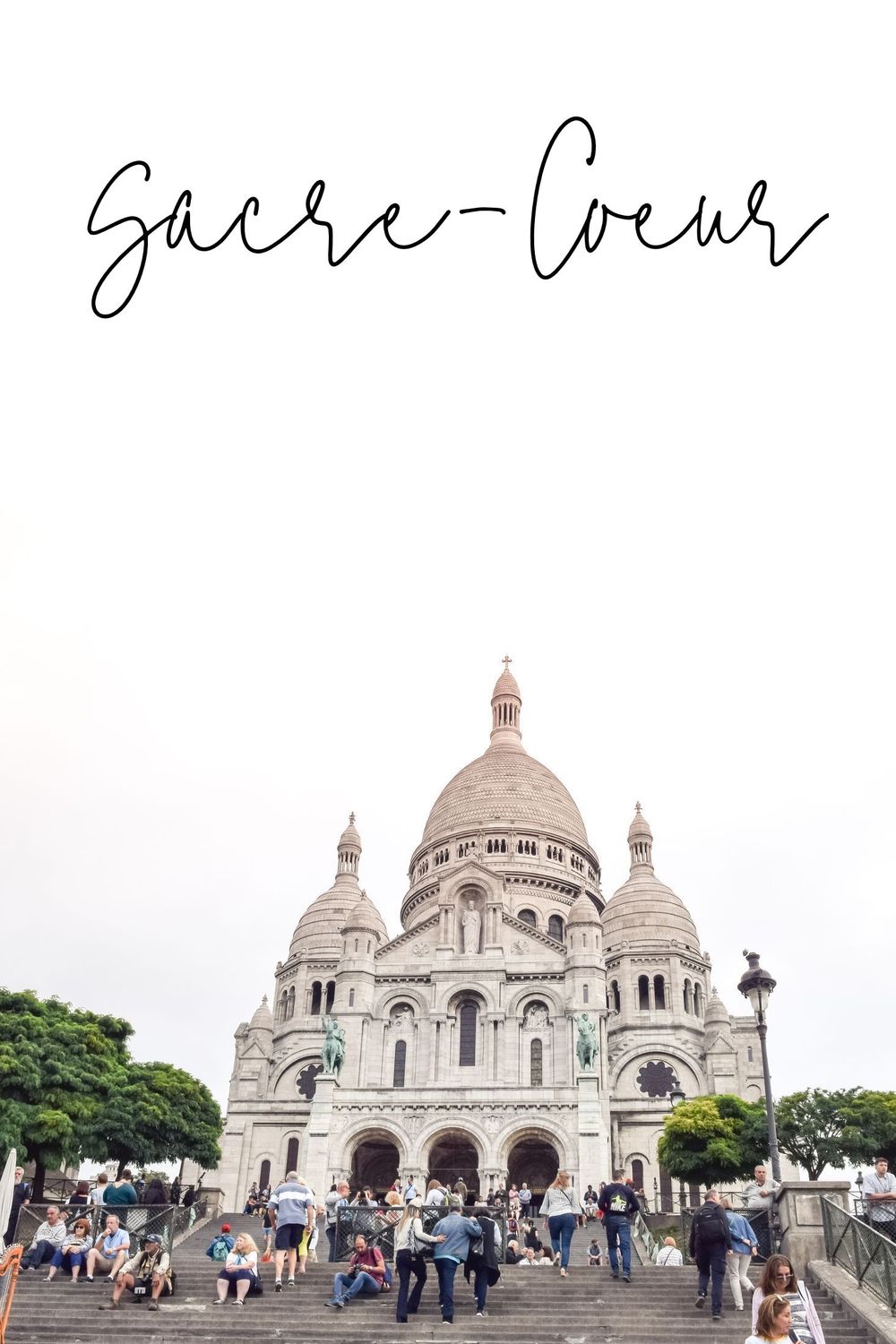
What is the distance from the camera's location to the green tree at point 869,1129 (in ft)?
134

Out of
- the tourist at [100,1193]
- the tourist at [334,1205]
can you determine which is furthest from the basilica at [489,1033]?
the tourist at [100,1193]

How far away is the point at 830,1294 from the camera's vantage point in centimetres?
1694

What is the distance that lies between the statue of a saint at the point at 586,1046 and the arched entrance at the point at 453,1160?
20.2ft

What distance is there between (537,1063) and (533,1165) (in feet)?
16.4

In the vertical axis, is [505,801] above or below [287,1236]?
above

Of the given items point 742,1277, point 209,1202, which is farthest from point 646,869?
point 742,1277

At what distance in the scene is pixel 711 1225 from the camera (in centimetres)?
1631

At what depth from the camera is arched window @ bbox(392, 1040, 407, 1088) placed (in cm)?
5120

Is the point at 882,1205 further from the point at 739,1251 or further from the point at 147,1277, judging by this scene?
the point at 147,1277

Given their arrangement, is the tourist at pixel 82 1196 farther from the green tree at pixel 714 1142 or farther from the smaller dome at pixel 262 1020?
the smaller dome at pixel 262 1020

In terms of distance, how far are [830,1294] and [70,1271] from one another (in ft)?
42.0

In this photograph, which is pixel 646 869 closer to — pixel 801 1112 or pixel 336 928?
pixel 336 928

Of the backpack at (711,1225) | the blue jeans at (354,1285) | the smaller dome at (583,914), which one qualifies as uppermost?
the smaller dome at (583,914)

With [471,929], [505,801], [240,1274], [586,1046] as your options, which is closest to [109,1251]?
[240,1274]
